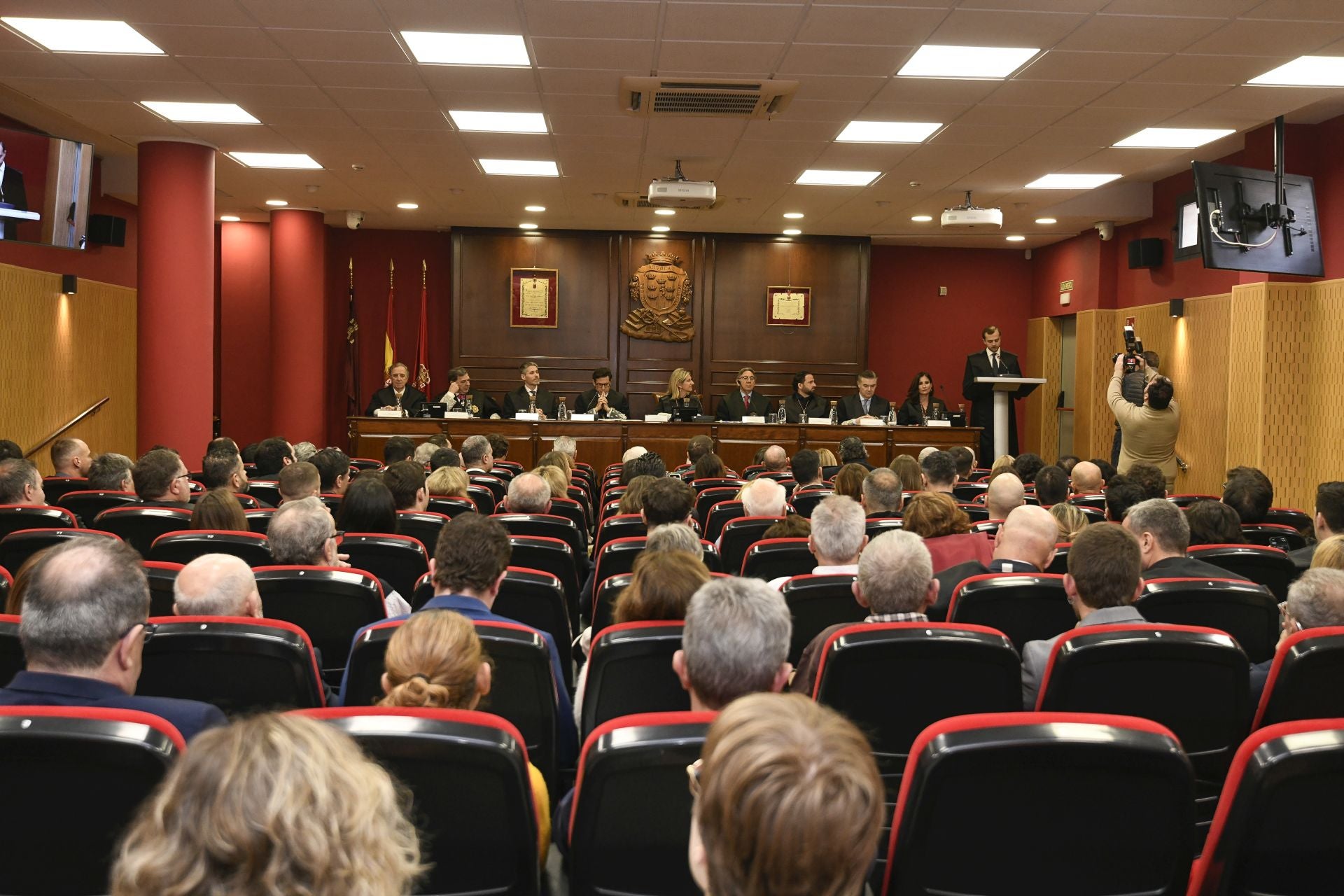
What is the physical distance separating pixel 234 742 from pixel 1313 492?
9744 mm

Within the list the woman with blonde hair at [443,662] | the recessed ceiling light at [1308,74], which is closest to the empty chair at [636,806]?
the woman with blonde hair at [443,662]

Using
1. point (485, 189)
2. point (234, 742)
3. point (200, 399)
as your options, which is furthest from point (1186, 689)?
point (485, 189)

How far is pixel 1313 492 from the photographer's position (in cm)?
895

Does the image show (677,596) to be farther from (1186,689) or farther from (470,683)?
(1186,689)

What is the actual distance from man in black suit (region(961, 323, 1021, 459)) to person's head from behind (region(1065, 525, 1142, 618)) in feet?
33.1

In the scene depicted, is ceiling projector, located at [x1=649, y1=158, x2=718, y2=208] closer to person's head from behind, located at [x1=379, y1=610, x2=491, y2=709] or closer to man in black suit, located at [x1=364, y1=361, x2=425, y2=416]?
man in black suit, located at [x1=364, y1=361, x2=425, y2=416]

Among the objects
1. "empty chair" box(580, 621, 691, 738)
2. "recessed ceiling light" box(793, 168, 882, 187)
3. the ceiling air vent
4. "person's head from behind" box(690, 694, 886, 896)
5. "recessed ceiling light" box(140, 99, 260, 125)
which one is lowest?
"empty chair" box(580, 621, 691, 738)

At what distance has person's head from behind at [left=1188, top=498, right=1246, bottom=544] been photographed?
184 inches

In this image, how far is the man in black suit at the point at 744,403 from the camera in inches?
509

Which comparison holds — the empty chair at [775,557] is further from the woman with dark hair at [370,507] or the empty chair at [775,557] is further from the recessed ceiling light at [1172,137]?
the recessed ceiling light at [1172,137]

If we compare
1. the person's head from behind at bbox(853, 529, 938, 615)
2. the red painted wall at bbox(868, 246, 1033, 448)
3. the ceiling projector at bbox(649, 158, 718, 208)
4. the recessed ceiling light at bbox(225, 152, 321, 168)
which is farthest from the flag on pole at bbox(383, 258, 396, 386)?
the person's head from behind at bbox(853, 529, 938, 615)

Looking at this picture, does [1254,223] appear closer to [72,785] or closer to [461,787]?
[461,787]

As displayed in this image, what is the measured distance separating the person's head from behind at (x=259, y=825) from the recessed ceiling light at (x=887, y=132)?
800 centimetres

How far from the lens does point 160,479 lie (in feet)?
16.9
